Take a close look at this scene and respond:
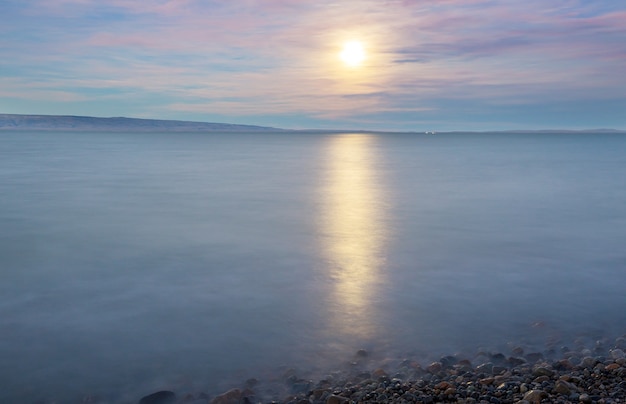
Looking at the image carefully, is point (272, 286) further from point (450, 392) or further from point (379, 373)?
point (450, 392)

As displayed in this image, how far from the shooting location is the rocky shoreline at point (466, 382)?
4.63 m

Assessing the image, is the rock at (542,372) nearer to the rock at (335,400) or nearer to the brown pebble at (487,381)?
the brown pebble at (487,381)

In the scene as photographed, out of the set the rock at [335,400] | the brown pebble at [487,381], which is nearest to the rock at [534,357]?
the brown pebble at [487,381]

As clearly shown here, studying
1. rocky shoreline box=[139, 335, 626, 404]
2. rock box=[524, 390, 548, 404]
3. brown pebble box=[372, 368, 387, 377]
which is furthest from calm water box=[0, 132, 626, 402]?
rock box=[524, 390, 548, 404]

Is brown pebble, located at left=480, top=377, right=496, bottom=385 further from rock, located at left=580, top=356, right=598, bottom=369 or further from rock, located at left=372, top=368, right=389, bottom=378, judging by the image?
rock, located at left=580, top=356, right=598, bottom=369

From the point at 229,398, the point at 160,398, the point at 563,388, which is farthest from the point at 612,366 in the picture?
the point at 160,398

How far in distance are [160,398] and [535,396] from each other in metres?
3.15

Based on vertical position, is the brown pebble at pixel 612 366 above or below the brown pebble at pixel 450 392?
above

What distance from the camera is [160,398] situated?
197 inches

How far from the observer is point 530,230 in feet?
41.3

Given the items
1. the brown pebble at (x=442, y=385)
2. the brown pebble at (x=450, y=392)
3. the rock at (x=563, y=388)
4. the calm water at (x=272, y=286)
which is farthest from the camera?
the calm water at (x=272, y=286)

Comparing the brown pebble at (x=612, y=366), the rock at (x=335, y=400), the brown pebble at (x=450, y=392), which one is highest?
the brown pebble at (x=612, y=366)

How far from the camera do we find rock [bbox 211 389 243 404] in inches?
195

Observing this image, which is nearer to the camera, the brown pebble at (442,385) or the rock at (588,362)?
the brown pebble at (442,385)
